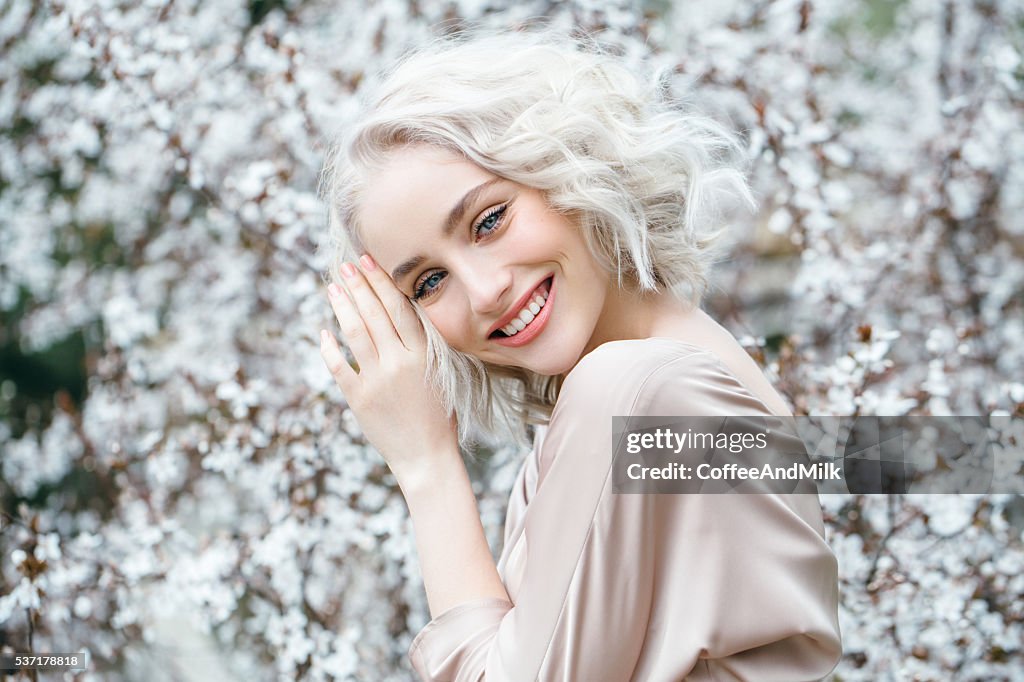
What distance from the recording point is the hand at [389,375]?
1332mm

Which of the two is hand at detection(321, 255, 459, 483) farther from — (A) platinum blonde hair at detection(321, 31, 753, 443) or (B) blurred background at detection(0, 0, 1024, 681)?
(B) blurred background at detection(0, 0, 1024, 681)

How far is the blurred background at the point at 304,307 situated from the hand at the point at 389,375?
90cm

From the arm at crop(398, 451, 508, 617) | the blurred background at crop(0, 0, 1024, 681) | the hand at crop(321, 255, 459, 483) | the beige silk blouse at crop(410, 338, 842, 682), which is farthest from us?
the blurred background at crop(0, 0, 1024, 681)

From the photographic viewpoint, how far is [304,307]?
2451 mm

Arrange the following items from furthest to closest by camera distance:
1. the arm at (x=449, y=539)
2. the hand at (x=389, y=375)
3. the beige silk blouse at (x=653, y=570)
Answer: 1. the hand at (x=389, y=375)
2. the arm at (x=449, y=539)
3. the beige silk blouse at (x=653, y=570)

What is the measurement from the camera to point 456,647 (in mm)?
1132

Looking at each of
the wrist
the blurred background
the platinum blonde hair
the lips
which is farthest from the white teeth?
the blurred background

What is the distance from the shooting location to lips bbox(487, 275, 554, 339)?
1234 millimetres

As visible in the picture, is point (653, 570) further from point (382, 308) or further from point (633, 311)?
point (382, 308)

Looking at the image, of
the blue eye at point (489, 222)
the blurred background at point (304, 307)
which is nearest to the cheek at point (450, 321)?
the blue eye at point (489, 222)

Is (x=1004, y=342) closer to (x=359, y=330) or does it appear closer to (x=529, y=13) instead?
(x=529, y=13)

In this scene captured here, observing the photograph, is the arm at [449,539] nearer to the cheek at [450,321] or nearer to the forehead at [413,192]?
the cheek at [450,321]

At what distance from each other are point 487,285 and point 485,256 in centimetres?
4

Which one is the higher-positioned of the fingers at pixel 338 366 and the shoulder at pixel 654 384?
the shoulder at pixel 654 384
